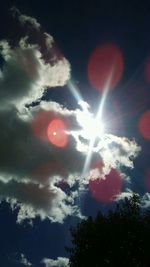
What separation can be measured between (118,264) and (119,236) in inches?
123

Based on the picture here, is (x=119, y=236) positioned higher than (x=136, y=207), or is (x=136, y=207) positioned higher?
(x=136, y=207)

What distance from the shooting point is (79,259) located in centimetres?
5612

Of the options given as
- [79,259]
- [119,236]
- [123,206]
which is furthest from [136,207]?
[79,259]

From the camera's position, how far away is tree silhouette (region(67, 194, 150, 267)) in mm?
54375

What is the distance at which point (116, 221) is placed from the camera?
56812 millimetres

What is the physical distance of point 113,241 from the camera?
180 feet

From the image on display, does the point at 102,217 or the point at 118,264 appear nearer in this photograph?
the point at 118,264

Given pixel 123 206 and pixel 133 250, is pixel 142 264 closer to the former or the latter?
Answer: pixel 133 250

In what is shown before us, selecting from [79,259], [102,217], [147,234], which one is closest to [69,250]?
[79,259]

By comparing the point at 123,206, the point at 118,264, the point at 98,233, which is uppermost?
the point at 123,206

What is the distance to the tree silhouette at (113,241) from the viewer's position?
54375 millimetres

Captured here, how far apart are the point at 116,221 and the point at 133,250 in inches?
157

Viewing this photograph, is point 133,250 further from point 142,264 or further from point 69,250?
point 69,250

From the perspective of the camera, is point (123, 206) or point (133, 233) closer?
point (133, 233)
